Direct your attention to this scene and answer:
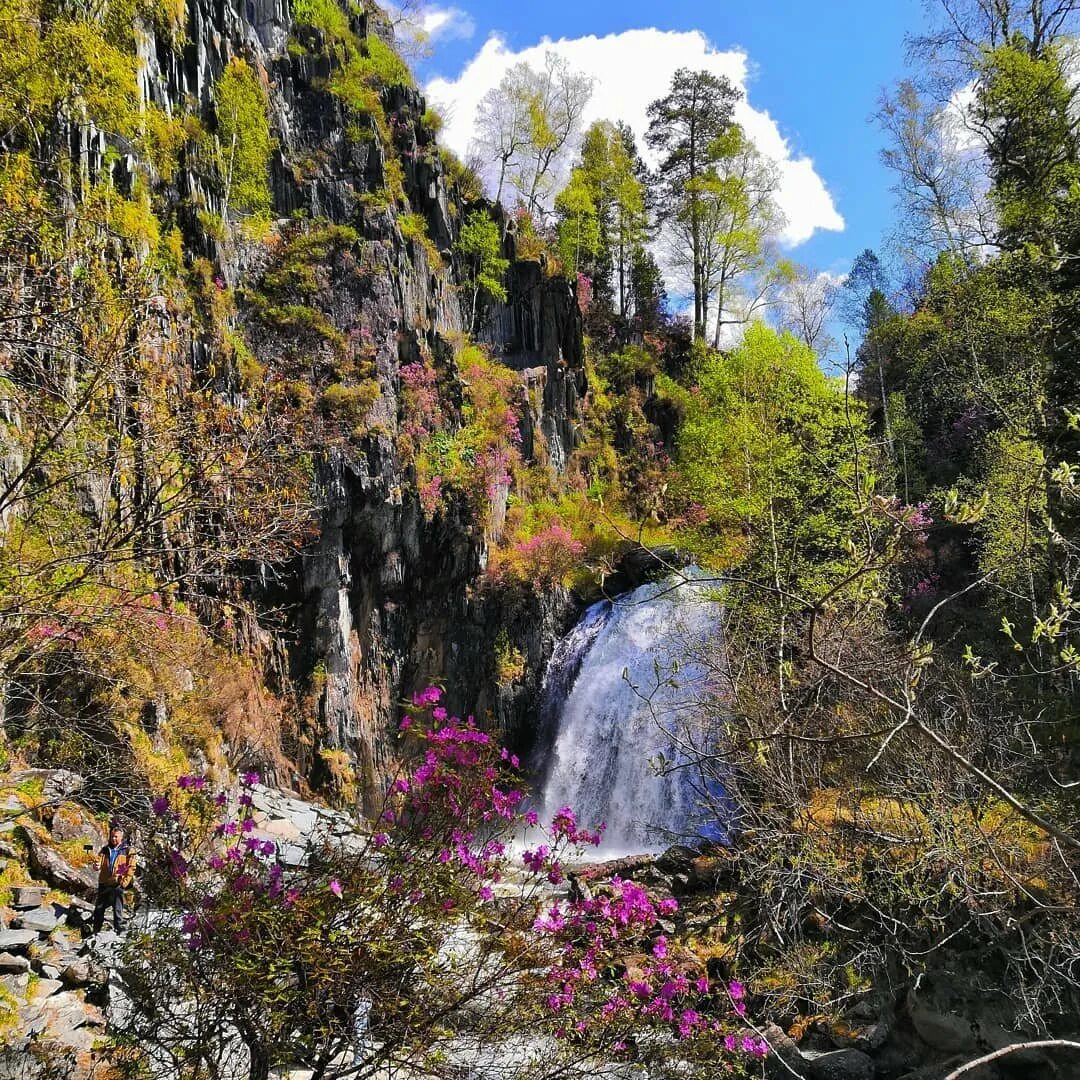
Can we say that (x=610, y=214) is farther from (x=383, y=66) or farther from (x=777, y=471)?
(x=777, y=471)

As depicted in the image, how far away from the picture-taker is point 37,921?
21.6 ft

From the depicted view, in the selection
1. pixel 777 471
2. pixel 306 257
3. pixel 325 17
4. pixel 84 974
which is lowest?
pixel 84 974

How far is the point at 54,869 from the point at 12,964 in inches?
81.6

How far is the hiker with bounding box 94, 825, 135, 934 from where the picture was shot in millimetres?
7164

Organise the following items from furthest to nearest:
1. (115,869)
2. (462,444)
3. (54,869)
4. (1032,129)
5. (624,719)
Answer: (462,444)
(624,719)
(1032,129)
(54,869)
(115,869)

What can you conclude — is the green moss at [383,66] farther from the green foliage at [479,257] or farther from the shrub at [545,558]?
the shrub at [545,558]

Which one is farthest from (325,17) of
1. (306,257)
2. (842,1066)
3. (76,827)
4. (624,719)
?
(842,1066)

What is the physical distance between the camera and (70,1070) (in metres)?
4.38

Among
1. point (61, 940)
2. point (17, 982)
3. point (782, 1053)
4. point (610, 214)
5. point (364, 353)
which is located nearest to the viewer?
point (17, 982)

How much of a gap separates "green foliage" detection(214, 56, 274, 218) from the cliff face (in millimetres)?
313

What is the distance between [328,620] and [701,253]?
2238 centimetres

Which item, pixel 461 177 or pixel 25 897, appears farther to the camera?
pixel 461 177

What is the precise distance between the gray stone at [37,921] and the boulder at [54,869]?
83 centimetres

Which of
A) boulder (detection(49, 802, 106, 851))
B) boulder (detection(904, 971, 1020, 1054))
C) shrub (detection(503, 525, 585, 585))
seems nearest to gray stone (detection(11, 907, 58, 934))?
boulder (detection(49, 802, 106, 851))
